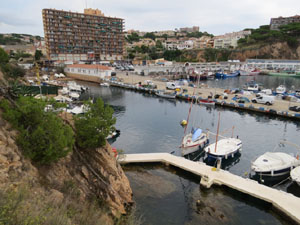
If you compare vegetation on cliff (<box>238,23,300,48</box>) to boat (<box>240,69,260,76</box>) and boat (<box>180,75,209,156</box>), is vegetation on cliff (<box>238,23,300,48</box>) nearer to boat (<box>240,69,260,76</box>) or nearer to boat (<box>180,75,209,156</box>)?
boat (<box>240,69,260,76</box>)

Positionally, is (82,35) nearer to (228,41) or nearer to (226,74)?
(226,74)

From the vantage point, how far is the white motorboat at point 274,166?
72.0 ft

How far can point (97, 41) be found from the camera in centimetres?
13038

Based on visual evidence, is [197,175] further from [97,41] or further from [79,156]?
[97,41]

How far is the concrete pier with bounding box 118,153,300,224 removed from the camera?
1662cm

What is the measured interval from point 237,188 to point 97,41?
128221mm

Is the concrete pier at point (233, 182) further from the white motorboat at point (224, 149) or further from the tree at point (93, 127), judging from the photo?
the tree at point (93, 127)

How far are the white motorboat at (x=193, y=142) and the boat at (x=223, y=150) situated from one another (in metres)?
1.86

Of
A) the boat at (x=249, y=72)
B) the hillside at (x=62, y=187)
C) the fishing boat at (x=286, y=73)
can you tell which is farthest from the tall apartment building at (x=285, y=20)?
the hillside at (x=62, y=187)

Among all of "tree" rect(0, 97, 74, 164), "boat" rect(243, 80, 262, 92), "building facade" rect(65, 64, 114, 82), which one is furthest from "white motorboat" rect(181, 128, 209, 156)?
"building facade" rect(65, 64, 114, 82)

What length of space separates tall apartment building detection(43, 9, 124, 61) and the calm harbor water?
75.0m

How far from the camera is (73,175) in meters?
13.1

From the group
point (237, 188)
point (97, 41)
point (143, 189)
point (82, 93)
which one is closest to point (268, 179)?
point (237, 188)

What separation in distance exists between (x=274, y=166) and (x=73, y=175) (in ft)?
64.9
